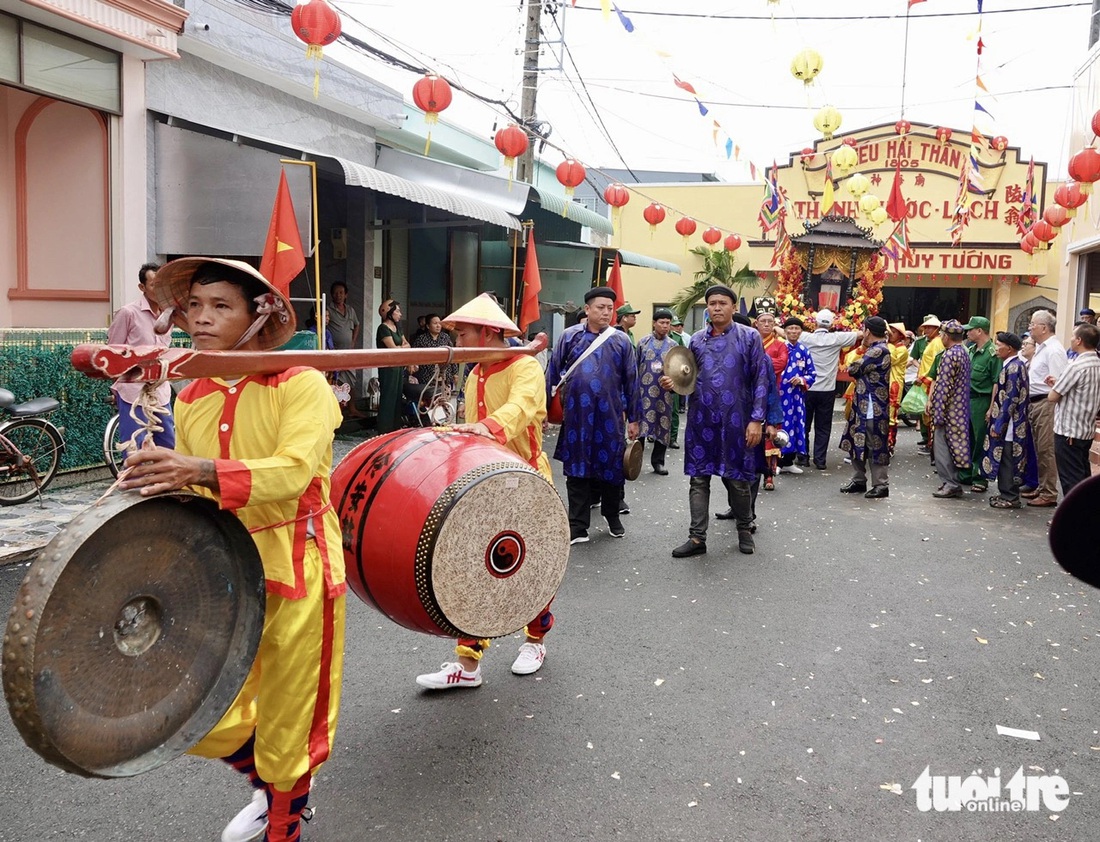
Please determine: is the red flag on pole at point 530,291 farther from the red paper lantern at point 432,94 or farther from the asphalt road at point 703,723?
the asphalt road at point 703,723

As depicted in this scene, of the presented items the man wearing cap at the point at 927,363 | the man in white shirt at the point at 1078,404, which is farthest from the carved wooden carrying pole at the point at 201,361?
the man wearing cap at the point at 927,363

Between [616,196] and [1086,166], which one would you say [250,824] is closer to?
[1086,166]

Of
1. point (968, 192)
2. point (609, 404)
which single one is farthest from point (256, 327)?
point (968, 192)

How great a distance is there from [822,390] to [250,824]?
30.3 feet

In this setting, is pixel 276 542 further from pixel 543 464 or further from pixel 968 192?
pixel 968 192

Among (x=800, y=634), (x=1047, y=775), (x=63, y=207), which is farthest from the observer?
(x=63, y=207)

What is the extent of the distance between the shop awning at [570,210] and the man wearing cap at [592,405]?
612 centimetres

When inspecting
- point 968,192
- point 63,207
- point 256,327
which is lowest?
point 256,327

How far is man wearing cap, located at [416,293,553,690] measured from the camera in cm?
355

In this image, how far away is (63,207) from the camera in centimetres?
859

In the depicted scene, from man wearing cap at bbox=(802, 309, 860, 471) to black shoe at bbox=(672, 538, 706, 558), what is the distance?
483cm

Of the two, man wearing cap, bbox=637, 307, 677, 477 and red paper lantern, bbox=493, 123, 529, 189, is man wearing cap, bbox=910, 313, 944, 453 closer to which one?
man wearing cap, bbox=637, 307, 677, 477

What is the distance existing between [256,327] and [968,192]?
78.9 feet

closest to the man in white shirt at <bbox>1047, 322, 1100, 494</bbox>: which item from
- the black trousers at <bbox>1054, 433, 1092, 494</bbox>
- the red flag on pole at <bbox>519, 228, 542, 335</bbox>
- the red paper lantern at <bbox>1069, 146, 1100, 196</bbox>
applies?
the black trousers at <bbox>1054, 433, 1092, 494</bbox>
